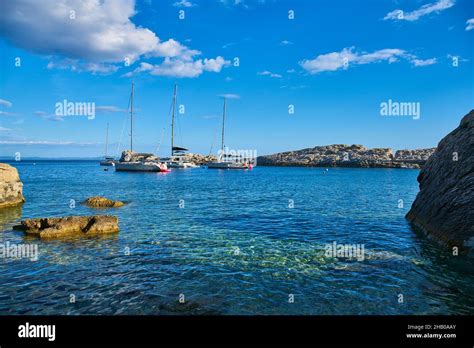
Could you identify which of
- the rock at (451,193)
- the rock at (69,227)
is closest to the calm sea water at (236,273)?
the rock at (69,227)

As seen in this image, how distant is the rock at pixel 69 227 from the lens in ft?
60.7

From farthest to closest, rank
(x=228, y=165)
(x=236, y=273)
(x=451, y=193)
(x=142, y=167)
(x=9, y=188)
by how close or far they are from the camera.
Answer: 1. (x=228, y=165)
2. (x=142, y=167)
3. (x=9, y=188)
4. (x=451, y=193)
5. (x=236, y=273)

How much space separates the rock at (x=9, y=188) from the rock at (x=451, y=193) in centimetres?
3767

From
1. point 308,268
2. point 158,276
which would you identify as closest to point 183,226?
point 158,276

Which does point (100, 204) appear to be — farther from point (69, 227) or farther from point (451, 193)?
point (451, 193)

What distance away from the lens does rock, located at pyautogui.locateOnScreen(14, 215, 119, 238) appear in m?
18.5

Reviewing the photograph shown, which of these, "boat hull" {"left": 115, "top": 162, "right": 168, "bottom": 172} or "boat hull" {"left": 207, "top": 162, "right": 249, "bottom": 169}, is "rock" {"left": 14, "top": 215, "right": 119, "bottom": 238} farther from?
"boat hull" {"left": 207, "top": 162, "right": 249, "bottom": 169}

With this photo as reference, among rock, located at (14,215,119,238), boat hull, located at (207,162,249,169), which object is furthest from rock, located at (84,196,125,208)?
boat hull, located at (207,162,249,169)

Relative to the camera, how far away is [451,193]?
16.7 metres

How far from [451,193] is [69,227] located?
22.6 m

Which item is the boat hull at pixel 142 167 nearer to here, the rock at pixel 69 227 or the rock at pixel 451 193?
the rock at pixel 69 227

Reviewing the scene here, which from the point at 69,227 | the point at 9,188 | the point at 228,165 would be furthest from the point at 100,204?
the point at 228,165
